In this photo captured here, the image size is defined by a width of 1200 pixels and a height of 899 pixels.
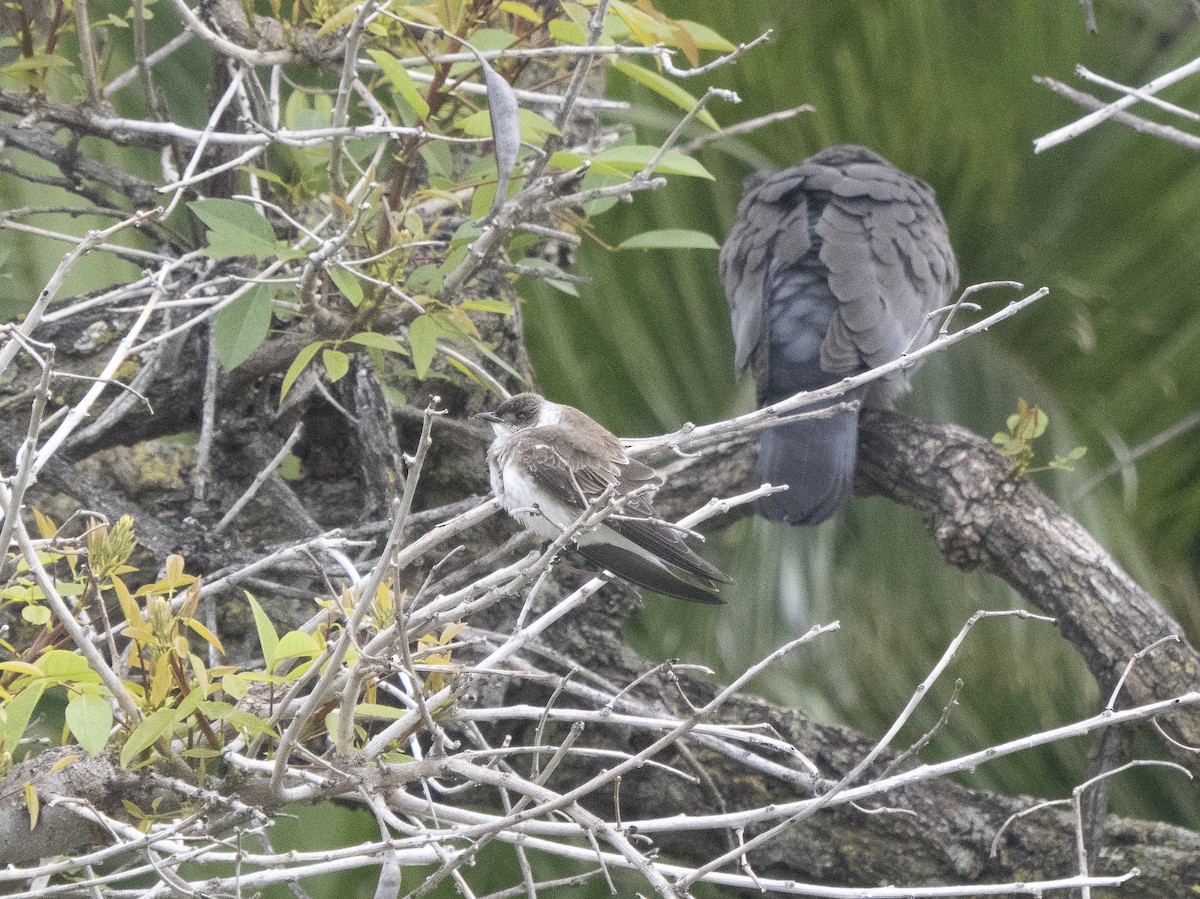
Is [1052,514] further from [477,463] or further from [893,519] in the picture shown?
[477,463]

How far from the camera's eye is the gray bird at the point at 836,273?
10.7ft

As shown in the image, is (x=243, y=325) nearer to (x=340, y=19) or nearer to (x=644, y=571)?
(x=340, y=19)

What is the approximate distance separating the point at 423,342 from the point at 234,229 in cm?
34

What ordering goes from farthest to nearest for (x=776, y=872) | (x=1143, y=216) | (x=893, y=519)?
(x=893, y=519), (x=1143, y=216), (x=776, y=872)

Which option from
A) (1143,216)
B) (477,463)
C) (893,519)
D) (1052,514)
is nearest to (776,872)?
(1052,514)

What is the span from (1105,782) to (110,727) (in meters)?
1.84

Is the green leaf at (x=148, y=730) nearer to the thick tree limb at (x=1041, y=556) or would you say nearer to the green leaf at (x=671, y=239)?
the green leaf at (x=671, y=239)

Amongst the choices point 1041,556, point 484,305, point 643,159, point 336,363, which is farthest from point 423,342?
point 1041,556

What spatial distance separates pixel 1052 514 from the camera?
2.59m

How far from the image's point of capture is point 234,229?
6.49ft

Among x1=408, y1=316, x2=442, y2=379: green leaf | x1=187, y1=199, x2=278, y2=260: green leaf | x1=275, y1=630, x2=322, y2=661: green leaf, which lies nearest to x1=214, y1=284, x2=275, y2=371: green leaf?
x1=187, y1=199, x2=278, y2=260: green leaf

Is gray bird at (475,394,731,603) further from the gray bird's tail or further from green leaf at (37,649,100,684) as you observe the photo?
green leaf at (37,649,100,684)

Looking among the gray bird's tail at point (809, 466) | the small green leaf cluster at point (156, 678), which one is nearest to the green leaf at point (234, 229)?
the small green leaf cluster at point (156, 678)

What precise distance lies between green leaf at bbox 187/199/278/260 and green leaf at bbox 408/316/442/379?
0.26m
